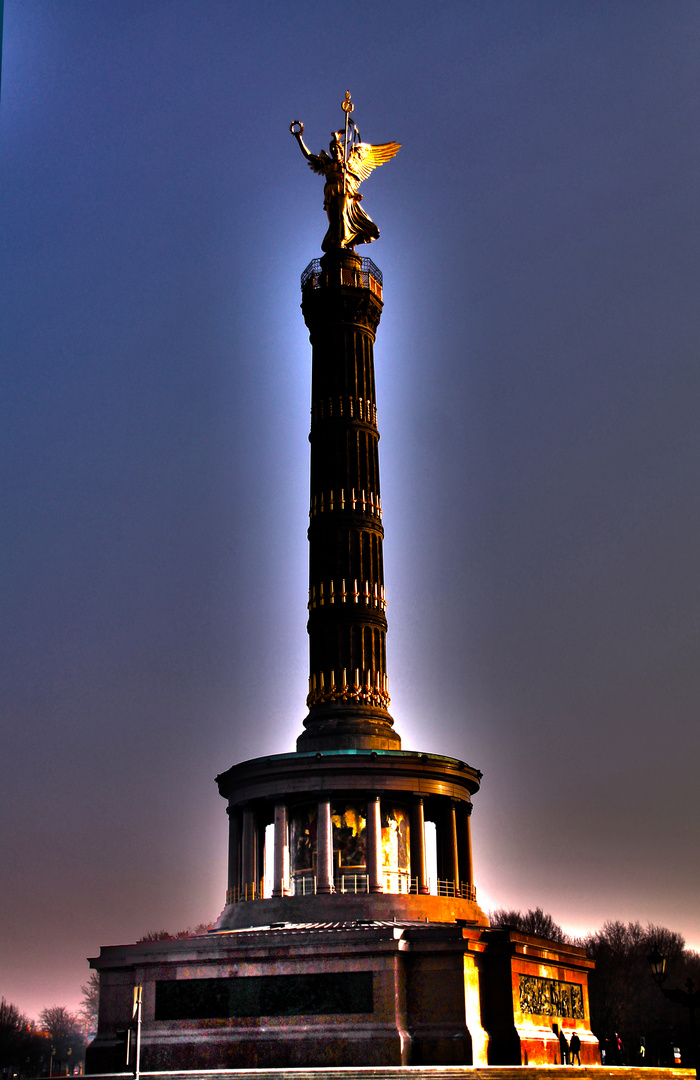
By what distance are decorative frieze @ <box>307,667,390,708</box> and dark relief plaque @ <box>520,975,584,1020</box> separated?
1002 cm

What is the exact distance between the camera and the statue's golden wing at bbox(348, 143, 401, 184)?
45.7 metres

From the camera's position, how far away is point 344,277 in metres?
43.8

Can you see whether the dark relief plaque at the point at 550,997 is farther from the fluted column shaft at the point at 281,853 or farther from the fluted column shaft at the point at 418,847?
the fluted column shaft at the point at 281,853

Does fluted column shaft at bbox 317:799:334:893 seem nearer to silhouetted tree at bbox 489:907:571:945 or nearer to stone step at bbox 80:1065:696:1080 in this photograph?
stone step at bbox 80:1065:696:1080

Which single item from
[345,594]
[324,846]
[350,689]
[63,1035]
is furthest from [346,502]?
[63,1035]

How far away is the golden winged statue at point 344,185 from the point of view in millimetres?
44938

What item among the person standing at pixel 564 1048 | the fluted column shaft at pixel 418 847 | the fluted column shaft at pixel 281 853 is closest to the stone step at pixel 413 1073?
the person standing at pixel 564 1048

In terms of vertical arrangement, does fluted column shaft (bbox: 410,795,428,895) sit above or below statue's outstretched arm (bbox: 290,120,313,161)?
below

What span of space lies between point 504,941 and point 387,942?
3.15 m

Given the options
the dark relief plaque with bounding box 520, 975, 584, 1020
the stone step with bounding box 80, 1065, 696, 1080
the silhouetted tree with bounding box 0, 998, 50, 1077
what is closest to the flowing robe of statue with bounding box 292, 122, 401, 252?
the dark relief plaque with bounding box 520, 975, 584, 1020

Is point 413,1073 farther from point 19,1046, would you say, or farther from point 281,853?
point 19,1046

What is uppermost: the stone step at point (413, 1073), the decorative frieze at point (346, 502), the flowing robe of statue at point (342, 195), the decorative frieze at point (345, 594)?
the flowing robe of statue at point (342, 195)

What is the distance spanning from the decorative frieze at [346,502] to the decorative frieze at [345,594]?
250 cm

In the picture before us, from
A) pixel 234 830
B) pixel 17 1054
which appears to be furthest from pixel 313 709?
pixel 17 1054
